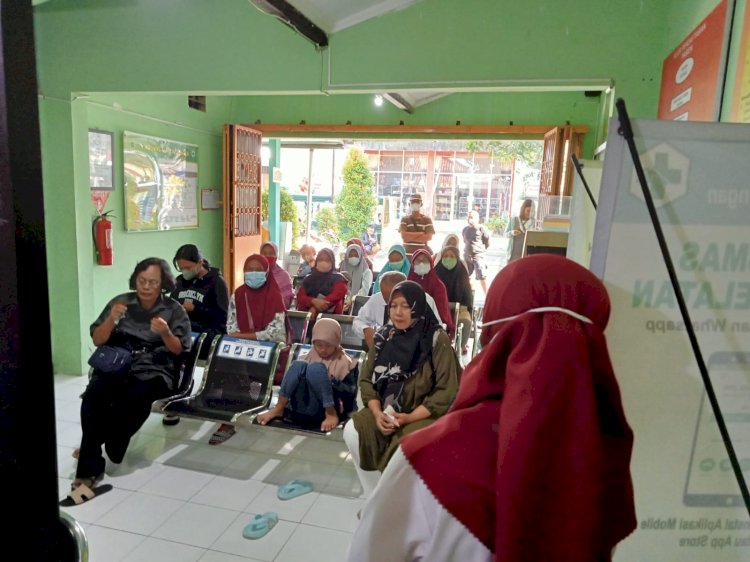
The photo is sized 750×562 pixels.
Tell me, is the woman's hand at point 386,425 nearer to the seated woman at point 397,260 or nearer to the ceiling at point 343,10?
the seated woman at point 397,260

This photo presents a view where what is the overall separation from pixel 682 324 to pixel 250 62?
3928 millimetres

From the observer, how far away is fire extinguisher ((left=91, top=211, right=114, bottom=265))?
16.5ft

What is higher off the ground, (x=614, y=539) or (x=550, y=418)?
(x=550, y=418)

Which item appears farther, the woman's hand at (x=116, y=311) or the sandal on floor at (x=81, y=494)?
the woman's hand at (x=116, y=311)

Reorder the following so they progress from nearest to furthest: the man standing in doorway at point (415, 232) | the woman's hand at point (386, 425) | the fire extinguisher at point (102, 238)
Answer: the woman's hand at point (386, 425) < the fire extinguisher at point (102, 238) < the man standing in doorway at point (415, 232)

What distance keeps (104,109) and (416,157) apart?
11.3m

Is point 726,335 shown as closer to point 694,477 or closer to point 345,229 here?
point 694,477

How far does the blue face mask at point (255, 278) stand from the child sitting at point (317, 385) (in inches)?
40.7

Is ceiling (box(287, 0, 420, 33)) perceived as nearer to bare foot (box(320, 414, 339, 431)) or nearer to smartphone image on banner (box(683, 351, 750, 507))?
bare foot (box(320, 414, 339, 431))

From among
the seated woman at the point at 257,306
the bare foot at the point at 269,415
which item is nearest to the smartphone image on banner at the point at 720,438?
the bare foot at the point at 269,415

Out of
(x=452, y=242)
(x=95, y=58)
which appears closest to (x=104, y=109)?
(x=95, y=58)

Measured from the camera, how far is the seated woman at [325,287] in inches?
Answer: 193

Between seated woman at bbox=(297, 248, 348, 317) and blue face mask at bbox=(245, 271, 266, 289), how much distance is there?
680 mm

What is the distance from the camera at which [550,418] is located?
0.90m
